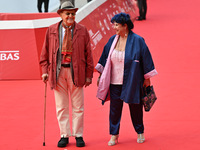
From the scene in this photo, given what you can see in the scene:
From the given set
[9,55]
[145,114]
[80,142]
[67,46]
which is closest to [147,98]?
[80,142]

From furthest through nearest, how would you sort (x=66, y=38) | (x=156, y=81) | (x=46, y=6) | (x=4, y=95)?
1. (x=46, y=6)
2. (x=156, y=81)
3. (x=4, y=95)
4. (x=66, y=38)

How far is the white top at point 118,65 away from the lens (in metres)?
5.44

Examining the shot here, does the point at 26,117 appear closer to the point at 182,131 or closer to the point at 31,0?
the point at 182,131

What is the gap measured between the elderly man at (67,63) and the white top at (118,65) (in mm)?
299

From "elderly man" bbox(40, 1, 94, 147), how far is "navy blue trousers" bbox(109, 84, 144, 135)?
379 mm

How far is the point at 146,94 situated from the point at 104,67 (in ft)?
2.11

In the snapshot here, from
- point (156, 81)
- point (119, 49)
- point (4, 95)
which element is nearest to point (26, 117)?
point (4, 95)

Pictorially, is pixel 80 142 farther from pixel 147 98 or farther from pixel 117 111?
pixel 147 98

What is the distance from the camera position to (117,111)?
5555 mm

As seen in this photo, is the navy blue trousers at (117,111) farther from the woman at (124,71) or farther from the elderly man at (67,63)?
the elderly man at (67,63)

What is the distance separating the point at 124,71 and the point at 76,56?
2.08 feet

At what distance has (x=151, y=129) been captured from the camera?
6.20 meters

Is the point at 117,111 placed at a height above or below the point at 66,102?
below

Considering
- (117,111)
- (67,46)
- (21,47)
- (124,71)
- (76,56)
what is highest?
(21,47)
